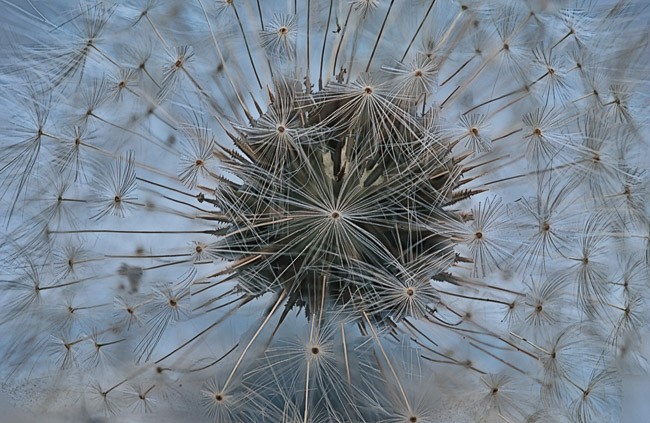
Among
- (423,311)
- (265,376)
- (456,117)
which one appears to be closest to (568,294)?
(423,311)

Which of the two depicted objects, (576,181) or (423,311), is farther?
(576,181)

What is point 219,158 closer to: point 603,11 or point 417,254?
point 417,254

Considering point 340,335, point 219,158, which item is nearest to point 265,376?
point 340,335

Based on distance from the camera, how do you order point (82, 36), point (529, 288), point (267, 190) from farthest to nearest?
point (82, 36) → point (529, 288) → point (267, 190)

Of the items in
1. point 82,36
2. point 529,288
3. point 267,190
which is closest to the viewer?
point 267,190

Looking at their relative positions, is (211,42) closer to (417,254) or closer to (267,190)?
(267,190)

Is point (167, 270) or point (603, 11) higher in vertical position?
point (603, 11)

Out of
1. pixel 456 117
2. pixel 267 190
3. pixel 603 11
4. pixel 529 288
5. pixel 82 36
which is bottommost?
pixel 529 288
